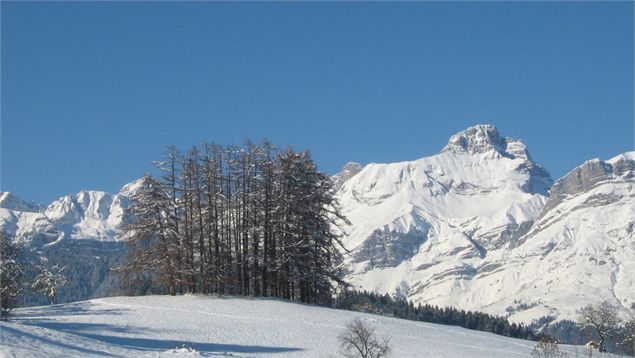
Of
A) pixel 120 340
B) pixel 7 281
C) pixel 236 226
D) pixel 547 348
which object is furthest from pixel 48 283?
pixel 547 348

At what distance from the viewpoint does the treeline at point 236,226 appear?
6806 cm

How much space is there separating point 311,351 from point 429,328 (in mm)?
16250

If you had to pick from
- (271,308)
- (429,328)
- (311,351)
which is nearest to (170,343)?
(311,351)

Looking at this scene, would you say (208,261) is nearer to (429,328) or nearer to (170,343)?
(429,328)

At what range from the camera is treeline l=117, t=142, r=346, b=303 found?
68.1 meters

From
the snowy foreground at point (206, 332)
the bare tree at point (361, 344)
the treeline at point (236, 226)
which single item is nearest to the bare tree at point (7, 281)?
the snowy foreground at point (206, 332)

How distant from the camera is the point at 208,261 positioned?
6894 centimetres

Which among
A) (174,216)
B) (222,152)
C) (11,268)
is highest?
(222,152)

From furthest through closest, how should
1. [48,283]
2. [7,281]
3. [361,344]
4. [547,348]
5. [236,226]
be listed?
[48,283], [236,226], [7,281], [547,348], [361,344]

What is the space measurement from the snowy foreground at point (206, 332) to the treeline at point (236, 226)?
6.36 m

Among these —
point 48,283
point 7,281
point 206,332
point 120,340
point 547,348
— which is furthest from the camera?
point 48,283

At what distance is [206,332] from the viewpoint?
157 ft

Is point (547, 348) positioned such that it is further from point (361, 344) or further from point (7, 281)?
point (7, 281)

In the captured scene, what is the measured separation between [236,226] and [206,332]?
25.1 metres
